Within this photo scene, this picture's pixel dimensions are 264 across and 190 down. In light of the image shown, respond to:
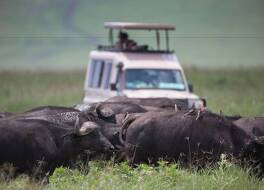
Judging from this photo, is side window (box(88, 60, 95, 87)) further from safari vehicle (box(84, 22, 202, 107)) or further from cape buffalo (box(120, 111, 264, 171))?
cape buffalo (box(120, 111, 264, 171))

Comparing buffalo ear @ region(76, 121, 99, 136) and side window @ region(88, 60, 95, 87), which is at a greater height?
buffalo ear @ region(76, 121, 99, 136)

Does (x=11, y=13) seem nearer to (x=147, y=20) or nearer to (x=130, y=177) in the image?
(x=147, y=20)

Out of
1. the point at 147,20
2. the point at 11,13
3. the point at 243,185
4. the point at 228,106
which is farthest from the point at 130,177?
the point at 11,13

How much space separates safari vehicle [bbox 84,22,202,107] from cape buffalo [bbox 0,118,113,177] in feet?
25.9

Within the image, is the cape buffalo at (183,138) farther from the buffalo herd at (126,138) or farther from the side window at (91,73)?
the side window at (91,73)

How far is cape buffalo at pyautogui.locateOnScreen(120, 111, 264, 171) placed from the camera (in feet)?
49.4

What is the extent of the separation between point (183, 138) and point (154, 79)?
27.9 ft

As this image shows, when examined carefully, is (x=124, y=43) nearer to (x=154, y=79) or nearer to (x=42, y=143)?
(x=154, y=79)

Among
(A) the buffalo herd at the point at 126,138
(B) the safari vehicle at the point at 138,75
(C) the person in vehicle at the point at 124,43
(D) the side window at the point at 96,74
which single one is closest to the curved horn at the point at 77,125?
(A) the buffalo herd at the point at 126,138

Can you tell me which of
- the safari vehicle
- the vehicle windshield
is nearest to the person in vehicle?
the safari vehicle

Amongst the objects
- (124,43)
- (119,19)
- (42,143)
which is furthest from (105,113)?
(119,19)

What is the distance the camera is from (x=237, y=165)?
1400 centimetres

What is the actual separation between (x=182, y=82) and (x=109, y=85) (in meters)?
1.78

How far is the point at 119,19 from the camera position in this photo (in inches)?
3514
